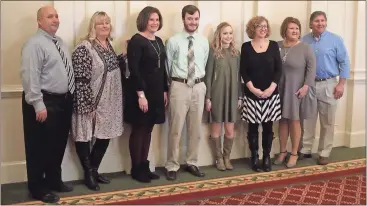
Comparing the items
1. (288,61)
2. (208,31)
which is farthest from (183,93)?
(288,61)

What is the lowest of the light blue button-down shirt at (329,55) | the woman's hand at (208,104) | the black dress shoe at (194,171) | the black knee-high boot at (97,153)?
the black dress shoe at (194,171)

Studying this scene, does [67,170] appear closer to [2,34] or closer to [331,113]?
[2,34]

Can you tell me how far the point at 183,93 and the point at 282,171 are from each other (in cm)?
131

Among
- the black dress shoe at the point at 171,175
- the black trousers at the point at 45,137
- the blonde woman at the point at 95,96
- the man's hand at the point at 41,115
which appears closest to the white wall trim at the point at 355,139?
the black dress shoe at the point at 171,175

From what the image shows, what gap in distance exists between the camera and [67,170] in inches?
162

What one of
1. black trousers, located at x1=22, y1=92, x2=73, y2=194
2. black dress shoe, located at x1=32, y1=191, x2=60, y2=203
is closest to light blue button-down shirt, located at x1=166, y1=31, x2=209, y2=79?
black trousers, located at x1=22, y1=92, x2=73, y2=194

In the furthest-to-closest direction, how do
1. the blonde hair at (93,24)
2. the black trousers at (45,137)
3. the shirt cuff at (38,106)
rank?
1. the blonde hair at (93,24)
2. the black trousers at (45,137)
3. the shirt cuff at (38,106)

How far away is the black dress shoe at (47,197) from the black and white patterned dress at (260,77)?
1943mm

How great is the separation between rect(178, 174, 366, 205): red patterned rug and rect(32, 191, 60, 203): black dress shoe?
3.36 ft

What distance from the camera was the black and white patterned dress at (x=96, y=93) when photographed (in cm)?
378

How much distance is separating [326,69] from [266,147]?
1.06 metres

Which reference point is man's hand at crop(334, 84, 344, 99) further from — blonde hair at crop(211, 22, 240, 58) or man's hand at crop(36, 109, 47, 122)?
man's hand at crop(36, 109, 47, 122)

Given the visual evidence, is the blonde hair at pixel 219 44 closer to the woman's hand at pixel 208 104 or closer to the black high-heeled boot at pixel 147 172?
the woman's hand at pixel 208 104

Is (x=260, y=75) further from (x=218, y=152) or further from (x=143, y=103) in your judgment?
(x=143, y=103)
